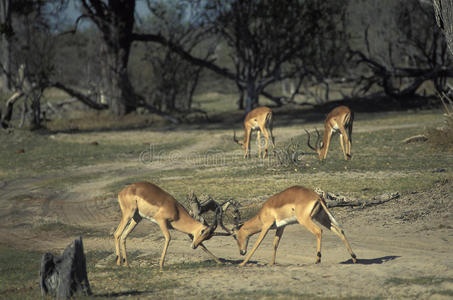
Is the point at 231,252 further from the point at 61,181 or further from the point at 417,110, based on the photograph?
the point at 417,110

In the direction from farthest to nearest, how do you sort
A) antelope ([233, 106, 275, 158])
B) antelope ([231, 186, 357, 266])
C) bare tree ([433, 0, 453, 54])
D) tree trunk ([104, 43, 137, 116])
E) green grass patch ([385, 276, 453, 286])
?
1. tree trunk ([104, 43, 137, 116])
2. antelope ([233, 106, 275, 158])
3. bare tree ([433, 0, 453, 54])
4. antelope ([231, 186, 357, 266])
5. green grass patch ([385, 276, 453, 286])

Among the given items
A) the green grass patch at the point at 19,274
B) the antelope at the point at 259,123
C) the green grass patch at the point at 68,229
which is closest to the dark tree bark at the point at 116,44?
the antelope at the point at 259,123

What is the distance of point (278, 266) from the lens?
8.12 meters

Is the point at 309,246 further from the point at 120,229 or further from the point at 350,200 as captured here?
the point at 120,229

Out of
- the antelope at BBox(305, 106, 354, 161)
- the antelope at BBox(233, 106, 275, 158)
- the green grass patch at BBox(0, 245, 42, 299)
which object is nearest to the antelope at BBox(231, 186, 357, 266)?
the green grass patch at BBox(0, 245, 42, 299)

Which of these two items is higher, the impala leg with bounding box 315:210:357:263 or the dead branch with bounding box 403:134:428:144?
the dead branch with bounding box 403:134:428:144

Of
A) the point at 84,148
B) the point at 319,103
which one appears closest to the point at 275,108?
the point at 319,103

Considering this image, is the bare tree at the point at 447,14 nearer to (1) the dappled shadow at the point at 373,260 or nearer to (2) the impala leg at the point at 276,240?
(1) the dappled shadow at the point at 373,260

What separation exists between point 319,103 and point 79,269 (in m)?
30.1

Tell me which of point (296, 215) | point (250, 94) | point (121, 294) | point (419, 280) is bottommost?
point (121, 294)


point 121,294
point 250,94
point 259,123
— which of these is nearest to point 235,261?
point 121,294

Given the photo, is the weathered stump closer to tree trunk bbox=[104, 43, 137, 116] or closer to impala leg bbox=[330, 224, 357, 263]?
impala leg bbox=[330, 224, 357, 263]

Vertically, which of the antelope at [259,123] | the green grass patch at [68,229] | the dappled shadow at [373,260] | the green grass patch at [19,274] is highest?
the antelope at [259,123]

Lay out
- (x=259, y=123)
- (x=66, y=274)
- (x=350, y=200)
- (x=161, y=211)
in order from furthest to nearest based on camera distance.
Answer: (x=259, y=123) < (x=350, y=200) < (x=161, y=211) < (x=66, y=274)
